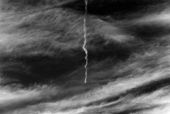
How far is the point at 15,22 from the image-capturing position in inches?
598

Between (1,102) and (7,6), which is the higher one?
(7,6)

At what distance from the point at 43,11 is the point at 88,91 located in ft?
9.90

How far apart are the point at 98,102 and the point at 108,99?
1.09 ft

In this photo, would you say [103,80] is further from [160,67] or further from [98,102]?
[160,67]

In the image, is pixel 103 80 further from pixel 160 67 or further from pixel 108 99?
pixel 160 67

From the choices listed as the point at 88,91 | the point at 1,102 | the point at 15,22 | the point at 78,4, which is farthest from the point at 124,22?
the point at 1,102

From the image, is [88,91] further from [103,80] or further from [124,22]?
[124,22]

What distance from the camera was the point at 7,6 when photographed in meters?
15.2

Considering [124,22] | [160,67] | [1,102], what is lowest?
[1,102]

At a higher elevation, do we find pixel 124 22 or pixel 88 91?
pixel 124 22

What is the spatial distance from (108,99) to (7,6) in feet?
14.7

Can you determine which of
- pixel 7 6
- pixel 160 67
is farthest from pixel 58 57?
pixel 160 67

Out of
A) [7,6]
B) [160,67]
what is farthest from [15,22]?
[160,67]

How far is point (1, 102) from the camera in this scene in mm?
15133
